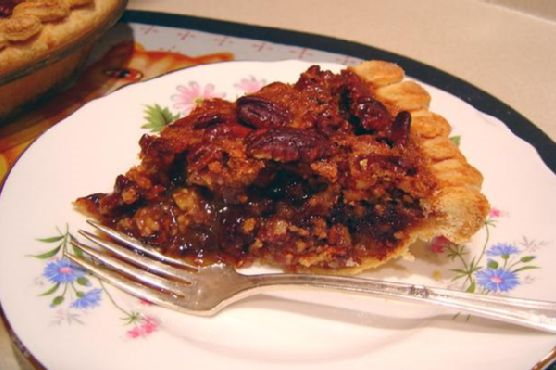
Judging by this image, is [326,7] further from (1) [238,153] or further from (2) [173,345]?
(2) [173,345]

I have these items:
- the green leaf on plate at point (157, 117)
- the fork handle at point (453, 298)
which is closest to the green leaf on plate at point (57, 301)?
the fork handle at point (453, 298)

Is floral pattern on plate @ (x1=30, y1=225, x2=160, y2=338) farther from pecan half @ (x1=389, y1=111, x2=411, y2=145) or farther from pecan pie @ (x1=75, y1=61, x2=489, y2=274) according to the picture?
pecan half @ (x1=389, y1=111, x2=411, y2=145)

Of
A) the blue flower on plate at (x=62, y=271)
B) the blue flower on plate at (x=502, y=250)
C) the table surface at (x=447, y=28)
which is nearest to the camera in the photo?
the blue flower on plate at (x=62, y=271)

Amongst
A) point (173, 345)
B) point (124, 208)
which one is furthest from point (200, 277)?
point (124, 208)

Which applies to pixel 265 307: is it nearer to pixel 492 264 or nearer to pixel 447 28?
pixel 492 264

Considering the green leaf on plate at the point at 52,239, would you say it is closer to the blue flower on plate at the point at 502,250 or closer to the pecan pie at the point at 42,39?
the pecan pie at the point at 42,39
